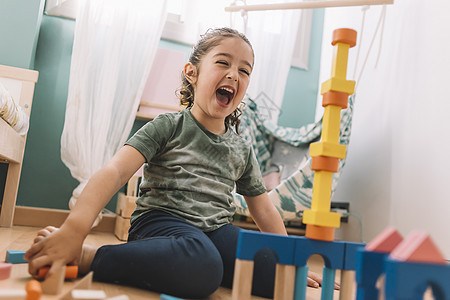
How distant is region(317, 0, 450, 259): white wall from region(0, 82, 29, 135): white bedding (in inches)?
54.0

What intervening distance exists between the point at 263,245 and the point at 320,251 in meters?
0.09

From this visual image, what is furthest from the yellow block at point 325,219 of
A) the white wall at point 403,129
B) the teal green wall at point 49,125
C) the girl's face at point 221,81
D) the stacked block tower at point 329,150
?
the teal green wall at point 49,125

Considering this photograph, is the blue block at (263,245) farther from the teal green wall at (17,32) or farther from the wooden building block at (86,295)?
the teal green wall at (17,32)

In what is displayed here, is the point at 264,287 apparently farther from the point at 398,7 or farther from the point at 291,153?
the point at 398,7

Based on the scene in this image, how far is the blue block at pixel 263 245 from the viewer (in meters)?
0.56

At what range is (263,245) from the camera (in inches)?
22.8

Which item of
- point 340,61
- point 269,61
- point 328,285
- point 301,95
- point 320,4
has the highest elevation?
point 320,4

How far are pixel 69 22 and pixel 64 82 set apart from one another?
0.92 ft

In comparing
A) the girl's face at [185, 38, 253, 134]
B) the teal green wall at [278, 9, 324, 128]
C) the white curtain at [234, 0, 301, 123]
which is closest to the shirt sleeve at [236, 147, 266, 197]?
the girl's face at [185, 38, 253, 134]

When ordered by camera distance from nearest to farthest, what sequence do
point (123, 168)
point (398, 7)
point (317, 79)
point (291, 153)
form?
point (123, 168), point (398, 7), point (291, 153), point (317, 79)

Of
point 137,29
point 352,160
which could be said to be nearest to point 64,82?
point 137,29

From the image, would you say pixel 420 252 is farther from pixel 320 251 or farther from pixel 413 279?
pixel 320 251

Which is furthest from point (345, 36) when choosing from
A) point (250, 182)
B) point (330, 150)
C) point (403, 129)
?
point (403, 129)

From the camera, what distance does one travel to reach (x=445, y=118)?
4.22 ft
